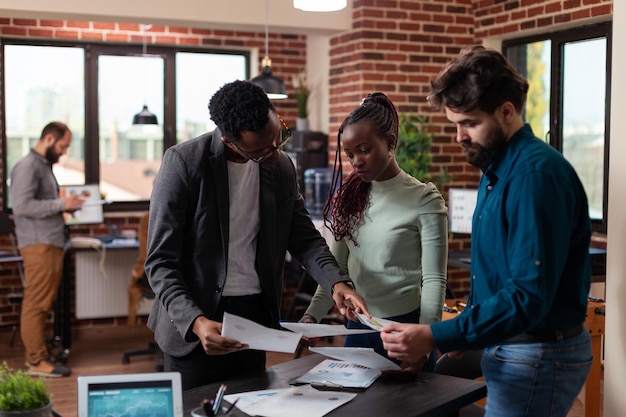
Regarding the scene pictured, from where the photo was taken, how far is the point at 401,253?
8.43ft

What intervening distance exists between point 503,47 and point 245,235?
4.47 metres

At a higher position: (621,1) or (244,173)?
(621,1)

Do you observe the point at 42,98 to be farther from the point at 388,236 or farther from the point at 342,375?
the point at 342,375

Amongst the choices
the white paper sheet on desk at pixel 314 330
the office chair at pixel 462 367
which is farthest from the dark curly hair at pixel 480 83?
the office chair at pixel 462 367

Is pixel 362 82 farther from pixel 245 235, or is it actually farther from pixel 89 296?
pixel 245 235

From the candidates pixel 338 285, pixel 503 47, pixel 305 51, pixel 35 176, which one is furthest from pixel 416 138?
pixel 338 285

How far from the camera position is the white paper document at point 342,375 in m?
2.31

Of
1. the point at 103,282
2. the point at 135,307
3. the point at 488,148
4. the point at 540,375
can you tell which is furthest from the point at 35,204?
the point at 540,375

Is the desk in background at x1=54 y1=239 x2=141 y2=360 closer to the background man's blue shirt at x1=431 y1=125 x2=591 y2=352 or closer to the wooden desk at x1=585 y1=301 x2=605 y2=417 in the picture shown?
the wooden desk at x1=585 y1=301 x2=605 y2=417

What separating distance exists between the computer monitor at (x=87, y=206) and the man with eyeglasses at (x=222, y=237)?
414cm

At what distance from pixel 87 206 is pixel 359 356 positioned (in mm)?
4474

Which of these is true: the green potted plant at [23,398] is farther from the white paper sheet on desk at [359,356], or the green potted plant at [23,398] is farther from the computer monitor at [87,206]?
the computer monitor at [87,206]

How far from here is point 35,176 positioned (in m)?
5.58

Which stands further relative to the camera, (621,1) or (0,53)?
(0,53)
